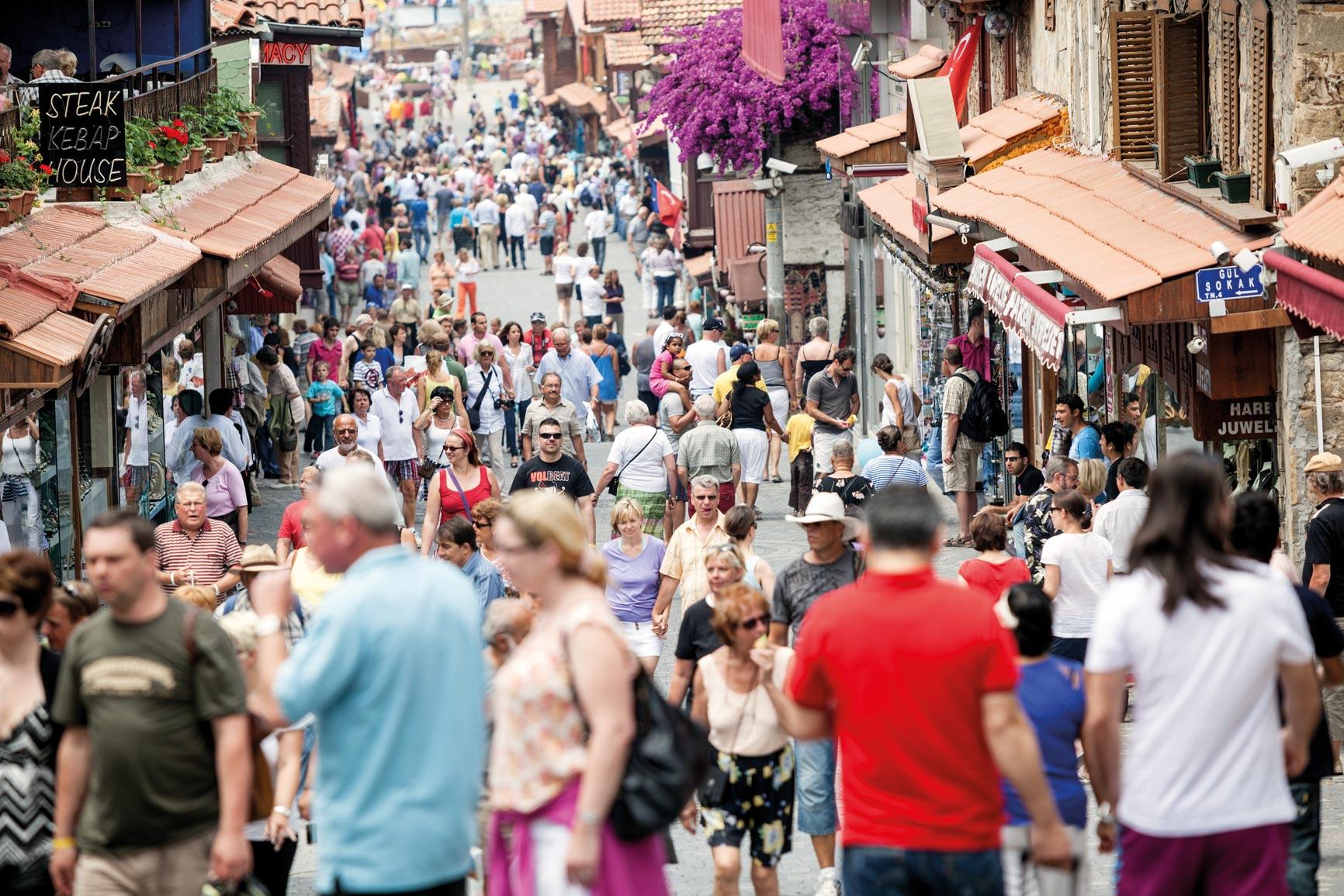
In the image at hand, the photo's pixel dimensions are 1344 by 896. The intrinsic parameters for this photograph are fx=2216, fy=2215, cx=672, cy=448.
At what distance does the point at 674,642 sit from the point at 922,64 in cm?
1092

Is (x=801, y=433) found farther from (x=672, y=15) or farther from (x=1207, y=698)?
(x=672, y=15)

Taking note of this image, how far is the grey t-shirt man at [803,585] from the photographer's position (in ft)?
30.0

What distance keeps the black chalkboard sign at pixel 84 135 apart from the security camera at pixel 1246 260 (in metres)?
7.24

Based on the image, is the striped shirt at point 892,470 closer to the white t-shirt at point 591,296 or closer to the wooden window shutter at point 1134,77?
the wooden window shutter at point 1134,77

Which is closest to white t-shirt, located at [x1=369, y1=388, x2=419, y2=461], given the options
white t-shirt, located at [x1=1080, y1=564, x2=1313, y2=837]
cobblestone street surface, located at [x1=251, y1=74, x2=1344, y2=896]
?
cobblestone street surface, located at [x1=251, y1=74, x2=1344, y2=896]

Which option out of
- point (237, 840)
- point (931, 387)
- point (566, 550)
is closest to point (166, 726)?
point (237, 840)

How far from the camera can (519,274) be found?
45344mm

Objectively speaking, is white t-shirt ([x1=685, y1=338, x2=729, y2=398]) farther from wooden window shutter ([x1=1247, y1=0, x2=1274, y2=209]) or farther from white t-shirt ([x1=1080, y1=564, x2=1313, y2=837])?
white t-shirt ([x1=1080, y1=564, x2=1313, y2=837])

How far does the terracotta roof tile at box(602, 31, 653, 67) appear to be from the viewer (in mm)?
53250

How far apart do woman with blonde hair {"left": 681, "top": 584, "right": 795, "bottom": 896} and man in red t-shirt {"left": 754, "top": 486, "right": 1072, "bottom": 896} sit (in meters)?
2.50

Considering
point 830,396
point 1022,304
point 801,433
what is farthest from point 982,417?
point 1022,304

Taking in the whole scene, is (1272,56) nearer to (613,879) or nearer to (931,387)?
(613,879)

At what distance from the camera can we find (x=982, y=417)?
57.1 ft

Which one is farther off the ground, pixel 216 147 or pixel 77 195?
pixel 216 147
